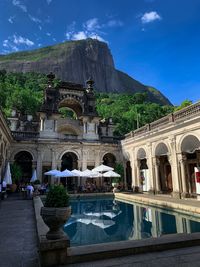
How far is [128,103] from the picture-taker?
7306 centimetres

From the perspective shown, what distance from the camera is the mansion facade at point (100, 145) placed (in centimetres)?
1675

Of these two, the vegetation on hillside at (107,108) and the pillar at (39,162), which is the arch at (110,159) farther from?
the vegetation on hillside at (107,108)

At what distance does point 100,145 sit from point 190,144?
13.1 m

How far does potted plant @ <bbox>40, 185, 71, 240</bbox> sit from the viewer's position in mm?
4711

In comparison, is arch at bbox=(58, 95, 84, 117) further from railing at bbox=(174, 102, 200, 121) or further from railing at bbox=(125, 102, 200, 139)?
railing at bbox=(174, 102, 200, 121)

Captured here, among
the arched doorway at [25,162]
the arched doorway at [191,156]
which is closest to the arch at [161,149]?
the arched doorway at [191,156]

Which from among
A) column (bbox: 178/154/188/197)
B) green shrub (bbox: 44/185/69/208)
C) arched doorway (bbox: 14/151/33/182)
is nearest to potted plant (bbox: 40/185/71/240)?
green shrub (bbox: 44/185/69/208)

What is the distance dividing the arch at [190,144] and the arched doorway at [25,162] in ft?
60.8

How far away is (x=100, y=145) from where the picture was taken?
1067 inches

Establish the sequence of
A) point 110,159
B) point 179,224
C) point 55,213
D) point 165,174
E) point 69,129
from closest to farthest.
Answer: point 55,213
point 179,224
point 165,174
point 110,159
point 69,129

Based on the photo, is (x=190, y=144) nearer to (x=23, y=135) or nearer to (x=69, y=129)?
(x=23, y=135)

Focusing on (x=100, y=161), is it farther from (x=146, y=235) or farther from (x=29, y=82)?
(x=29, y=82)

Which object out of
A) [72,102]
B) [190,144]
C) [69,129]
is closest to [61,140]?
[69,129]

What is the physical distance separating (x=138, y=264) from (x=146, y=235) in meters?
3.61
